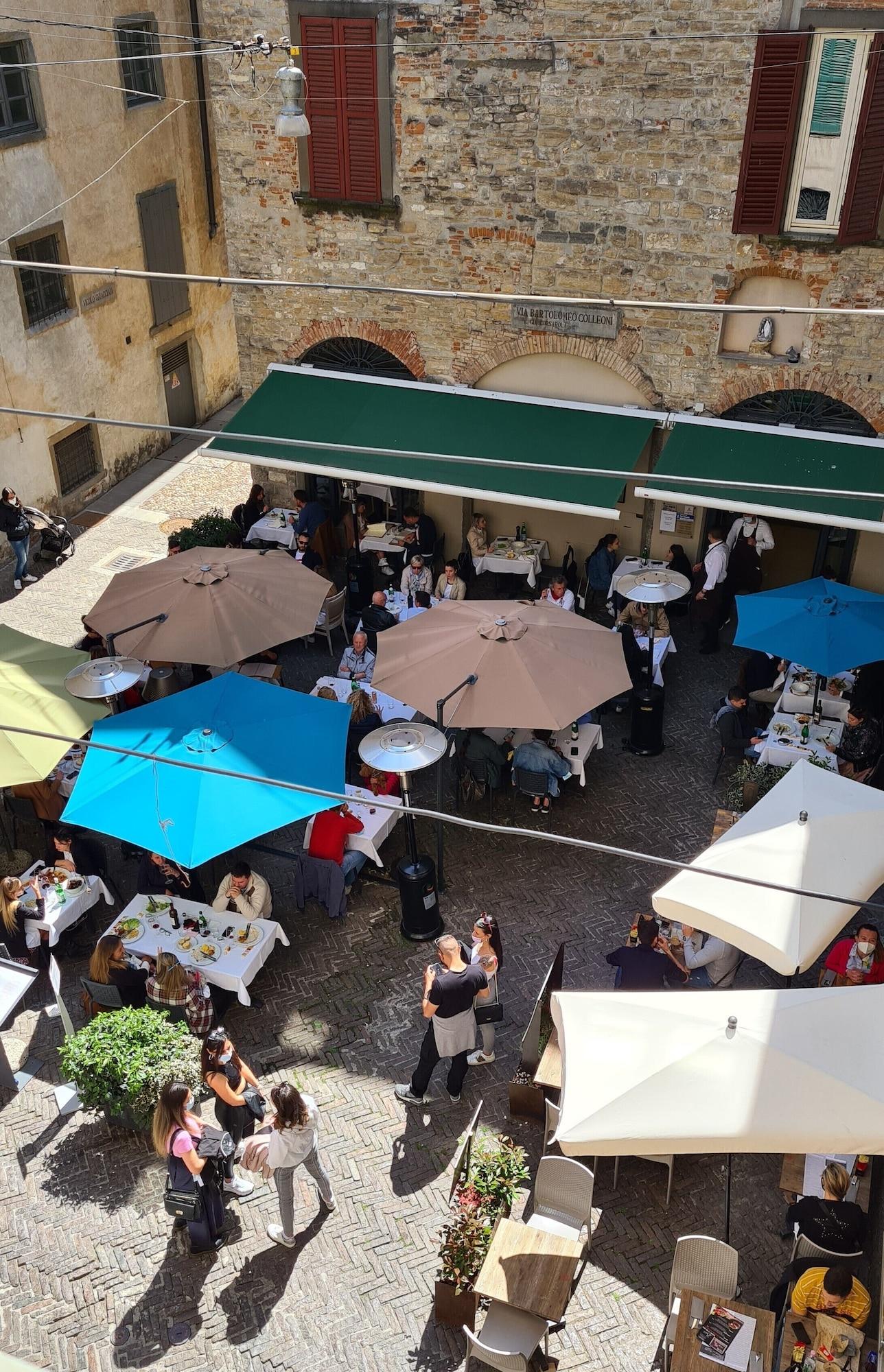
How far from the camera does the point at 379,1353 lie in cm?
773

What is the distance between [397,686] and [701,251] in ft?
21.0

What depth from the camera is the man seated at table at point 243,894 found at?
10.3m

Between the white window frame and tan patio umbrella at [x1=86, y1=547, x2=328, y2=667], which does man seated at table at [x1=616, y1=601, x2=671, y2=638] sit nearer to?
tan patio umbrella at [x1=86, y1=547, x2=328, y2=667]

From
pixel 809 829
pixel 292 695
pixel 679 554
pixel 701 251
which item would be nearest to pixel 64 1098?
pixel 292 695

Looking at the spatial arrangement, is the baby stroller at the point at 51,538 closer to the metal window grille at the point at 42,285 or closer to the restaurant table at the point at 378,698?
the metal window grille at the point at 42,285

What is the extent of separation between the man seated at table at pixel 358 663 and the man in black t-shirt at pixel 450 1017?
5.02 meters

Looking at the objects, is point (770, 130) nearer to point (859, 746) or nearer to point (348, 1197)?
point (859, 746)

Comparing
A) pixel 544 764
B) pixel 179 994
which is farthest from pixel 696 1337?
pixel 544 764

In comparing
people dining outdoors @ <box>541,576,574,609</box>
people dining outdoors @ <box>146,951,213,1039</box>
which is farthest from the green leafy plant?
people dining outdoors @ <box>146,951,213,1039</box>

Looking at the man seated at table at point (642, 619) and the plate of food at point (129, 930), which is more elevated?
the man seated at table at point (642, 619)

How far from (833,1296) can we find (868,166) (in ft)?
35.4

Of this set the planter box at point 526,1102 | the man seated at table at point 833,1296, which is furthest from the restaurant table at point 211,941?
the man seated at table at point 833,1296

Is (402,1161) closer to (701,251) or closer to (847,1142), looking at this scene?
(847,1142)

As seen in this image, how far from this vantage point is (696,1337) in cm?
720
